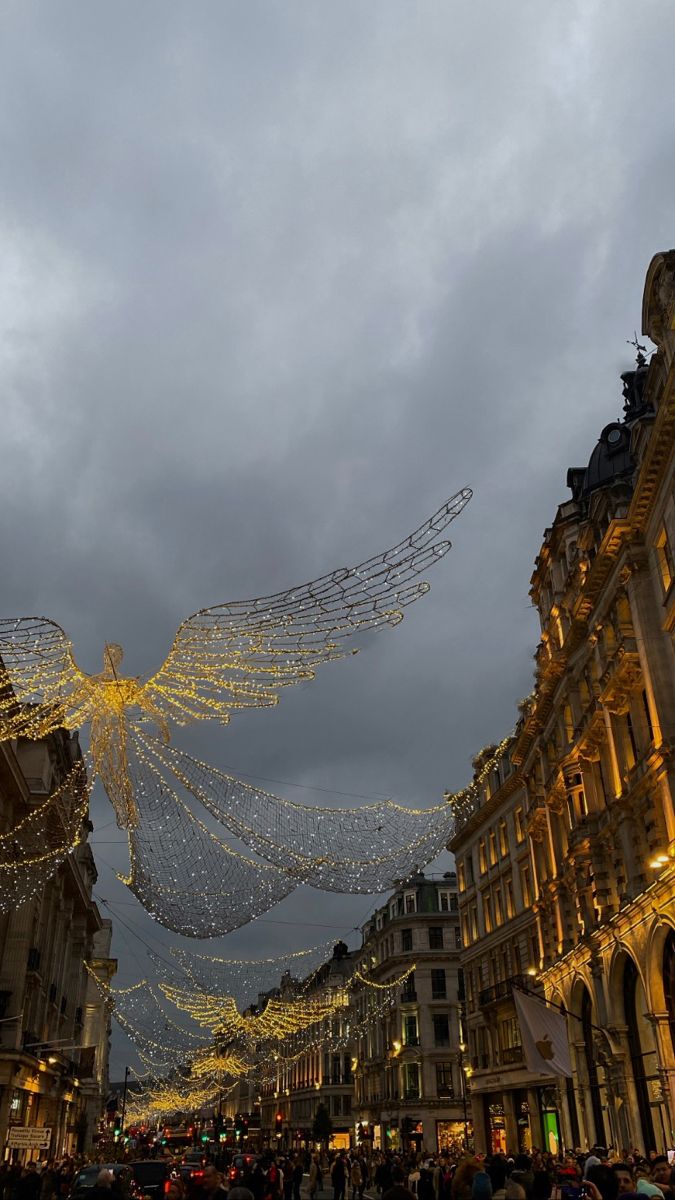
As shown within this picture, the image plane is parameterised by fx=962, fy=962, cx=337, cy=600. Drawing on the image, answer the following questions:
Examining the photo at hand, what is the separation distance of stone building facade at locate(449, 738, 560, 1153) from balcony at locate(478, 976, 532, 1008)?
43mm

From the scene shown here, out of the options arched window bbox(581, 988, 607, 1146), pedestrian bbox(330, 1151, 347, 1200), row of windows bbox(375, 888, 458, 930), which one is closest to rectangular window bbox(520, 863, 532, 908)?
arched window bbox(581, 988, 607, 1146)

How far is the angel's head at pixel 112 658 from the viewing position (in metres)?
13.5

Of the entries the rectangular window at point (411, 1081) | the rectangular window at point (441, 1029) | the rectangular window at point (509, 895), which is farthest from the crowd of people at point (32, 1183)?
the rectangular window at point (441, 1029)

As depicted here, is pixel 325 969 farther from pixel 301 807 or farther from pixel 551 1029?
pixel 301 807

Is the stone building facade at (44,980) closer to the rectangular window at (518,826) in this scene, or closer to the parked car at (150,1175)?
the parked car at (150,1175)

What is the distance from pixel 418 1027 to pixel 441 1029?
5.25 ft

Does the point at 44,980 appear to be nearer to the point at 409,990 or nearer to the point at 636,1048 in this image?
the point at 636,1048

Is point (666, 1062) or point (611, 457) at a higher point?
point (611, 457)

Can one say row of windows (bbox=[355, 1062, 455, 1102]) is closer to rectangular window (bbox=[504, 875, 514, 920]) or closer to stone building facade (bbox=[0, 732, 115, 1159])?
stone building facade (bbox=[0, 732, 115, 1159])

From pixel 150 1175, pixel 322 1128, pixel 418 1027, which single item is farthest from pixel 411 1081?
pixel 150 1175

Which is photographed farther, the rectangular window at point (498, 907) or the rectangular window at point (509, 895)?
the rectangular window at point (498, 907)

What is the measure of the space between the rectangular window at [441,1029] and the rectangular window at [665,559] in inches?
2053

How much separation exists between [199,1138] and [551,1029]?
87951mm

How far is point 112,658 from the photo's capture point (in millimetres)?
13547
